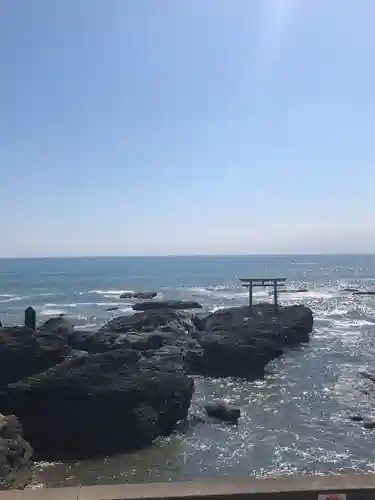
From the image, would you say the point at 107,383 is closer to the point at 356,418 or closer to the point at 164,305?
the point at 356,418

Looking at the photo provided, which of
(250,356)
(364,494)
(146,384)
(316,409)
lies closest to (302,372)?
(250,356)

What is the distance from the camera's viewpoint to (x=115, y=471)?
1465 centimetres

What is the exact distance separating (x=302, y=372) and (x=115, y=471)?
15731mm

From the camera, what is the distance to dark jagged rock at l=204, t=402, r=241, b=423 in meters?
19.2

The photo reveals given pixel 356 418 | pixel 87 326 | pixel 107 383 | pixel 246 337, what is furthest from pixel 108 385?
pixel 87 326

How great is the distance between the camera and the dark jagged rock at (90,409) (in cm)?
1631

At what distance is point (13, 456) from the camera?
14086mm

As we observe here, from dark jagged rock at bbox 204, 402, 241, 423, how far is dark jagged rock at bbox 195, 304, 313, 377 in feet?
23.9

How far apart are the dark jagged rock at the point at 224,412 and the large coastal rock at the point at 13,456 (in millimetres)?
7078

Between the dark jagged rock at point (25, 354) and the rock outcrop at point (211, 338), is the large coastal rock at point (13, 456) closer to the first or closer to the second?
the dark jagged rock at point (25, 354)

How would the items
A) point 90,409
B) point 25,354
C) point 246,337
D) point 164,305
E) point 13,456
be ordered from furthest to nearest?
point 164,305 < point 246,337 < point 25,354 < point 90,409 < point 13,456

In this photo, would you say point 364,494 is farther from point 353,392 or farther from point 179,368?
point 353,392

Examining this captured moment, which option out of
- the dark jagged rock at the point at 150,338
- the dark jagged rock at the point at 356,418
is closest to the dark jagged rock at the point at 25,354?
the dark jagged rock at the point at 150,338

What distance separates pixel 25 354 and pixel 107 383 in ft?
23.8
